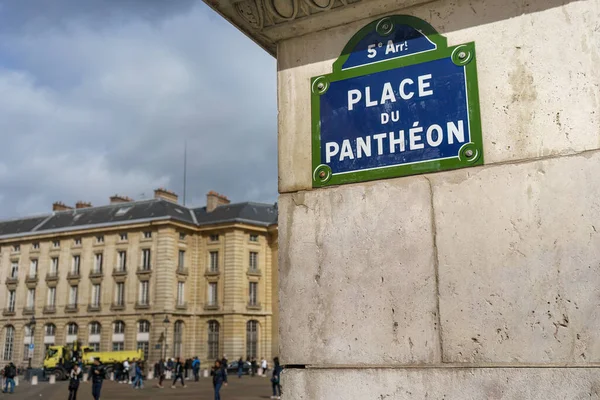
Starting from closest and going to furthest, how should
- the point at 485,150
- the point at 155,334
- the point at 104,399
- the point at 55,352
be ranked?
the point at 485,150, the point at 104,399, the point at 55,352, the point at 155,334

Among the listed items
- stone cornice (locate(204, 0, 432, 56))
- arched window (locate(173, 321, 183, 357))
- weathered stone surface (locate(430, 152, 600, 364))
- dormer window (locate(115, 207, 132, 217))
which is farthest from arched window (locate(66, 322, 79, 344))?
weathered stone surface (locate(430, 152, 600, 364))

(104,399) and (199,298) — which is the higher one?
(199,298)

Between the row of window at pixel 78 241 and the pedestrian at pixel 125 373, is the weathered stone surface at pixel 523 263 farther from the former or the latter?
the row of window at pixel 78 241

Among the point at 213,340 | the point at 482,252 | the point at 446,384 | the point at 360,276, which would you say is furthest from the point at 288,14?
the point at 213,340

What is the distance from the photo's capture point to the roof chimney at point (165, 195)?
6450cm

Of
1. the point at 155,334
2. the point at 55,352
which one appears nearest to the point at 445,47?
the point at 55,352

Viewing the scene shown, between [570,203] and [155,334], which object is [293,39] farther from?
[155,334]

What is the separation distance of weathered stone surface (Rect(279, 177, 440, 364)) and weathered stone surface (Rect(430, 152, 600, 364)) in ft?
0.37

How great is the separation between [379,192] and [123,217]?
63.4 meters

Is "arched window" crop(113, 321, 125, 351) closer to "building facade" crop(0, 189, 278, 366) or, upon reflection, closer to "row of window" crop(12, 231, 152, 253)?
"building facade" crop(0, 189, 278, 366)

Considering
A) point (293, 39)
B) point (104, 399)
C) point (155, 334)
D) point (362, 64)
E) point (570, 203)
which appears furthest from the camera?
point (155, 334)

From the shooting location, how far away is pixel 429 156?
2777 millimetres

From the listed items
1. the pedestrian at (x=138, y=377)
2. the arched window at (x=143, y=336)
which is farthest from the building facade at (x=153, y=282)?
the pedestrian at (x=138, y=377)

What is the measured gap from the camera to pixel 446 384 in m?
2.51
